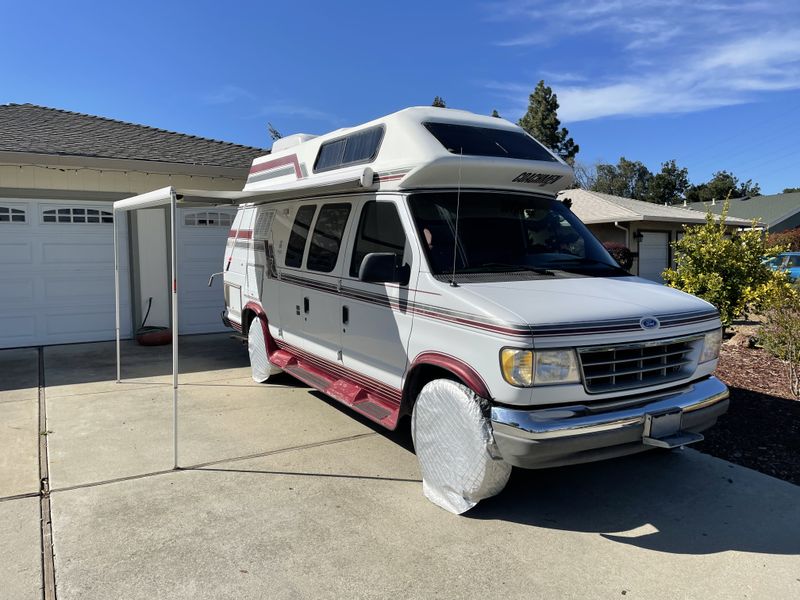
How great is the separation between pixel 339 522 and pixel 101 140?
9278 mm

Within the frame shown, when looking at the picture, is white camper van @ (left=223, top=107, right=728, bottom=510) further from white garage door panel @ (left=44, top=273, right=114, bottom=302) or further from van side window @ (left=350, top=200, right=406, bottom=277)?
white garage door panel @ (left=44, top=273, right=114, bottom=302)

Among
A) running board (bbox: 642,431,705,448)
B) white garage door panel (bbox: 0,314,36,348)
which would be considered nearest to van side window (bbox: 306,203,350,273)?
running board (bbox: 642,431,705,448)

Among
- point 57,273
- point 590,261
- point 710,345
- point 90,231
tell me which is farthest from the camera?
point 90,231

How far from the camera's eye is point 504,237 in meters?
4.71

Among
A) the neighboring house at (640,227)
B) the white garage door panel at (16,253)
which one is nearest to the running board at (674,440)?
the white garage door panel at (16,253)

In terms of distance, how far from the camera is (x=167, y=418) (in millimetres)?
5996

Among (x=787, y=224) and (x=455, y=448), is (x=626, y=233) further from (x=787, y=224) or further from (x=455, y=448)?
(x=787, y=224)

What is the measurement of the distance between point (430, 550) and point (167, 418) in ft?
11.6

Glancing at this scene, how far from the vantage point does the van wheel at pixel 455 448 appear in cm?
371

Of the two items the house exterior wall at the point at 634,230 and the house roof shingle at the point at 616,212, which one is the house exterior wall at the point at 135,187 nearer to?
the house roof shingle at the point at 616,212

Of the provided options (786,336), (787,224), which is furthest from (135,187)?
(787,224)

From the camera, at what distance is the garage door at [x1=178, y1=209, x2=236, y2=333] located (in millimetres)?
10820

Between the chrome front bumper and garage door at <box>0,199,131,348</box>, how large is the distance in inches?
341

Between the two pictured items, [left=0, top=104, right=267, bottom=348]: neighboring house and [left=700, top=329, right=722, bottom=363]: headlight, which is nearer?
[left=700, top=329, right=722, bottom=363]: headlight
